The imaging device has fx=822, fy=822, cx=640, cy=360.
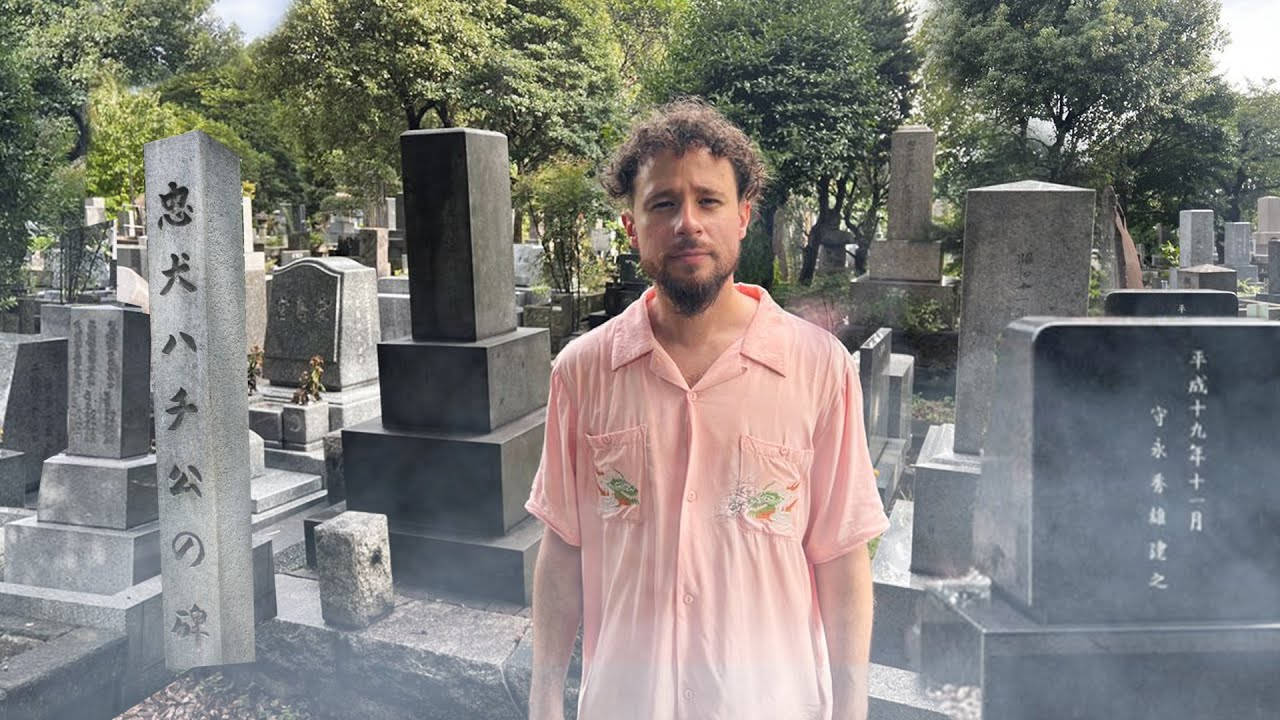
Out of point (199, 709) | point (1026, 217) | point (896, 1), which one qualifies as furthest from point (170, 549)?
point (896, 1)

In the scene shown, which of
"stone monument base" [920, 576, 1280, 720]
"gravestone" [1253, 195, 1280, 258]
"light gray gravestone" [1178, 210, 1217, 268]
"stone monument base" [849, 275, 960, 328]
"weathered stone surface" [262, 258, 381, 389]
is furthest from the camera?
"gravestone" [1253, 195, 1280, 258]

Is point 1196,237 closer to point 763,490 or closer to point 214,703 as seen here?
point 763,490

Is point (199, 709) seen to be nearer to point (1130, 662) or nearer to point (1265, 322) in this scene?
point (1130, 662)

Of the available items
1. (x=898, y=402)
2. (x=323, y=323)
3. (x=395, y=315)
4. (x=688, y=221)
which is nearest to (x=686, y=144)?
(x=688, y=221)

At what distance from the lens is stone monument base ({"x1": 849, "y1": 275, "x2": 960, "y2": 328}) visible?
1277 centimetres

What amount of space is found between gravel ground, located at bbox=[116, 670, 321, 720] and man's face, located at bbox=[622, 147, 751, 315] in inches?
136

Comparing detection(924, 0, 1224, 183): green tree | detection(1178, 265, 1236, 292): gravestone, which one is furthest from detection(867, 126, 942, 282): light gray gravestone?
detection(924, 0, 1224, 183): green tree

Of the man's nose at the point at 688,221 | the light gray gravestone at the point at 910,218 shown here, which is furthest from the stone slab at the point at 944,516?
the light gray gravestone at the point at 910,218

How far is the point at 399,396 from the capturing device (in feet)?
16.2

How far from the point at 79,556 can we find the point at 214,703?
1.20 m

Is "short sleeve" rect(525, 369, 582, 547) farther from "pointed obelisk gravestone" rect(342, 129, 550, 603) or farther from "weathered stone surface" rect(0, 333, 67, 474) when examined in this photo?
"weathered stone surface" rect(0, 333, 67, 474)

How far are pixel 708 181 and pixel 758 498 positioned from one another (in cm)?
66

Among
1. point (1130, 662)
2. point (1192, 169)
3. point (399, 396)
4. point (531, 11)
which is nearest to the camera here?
point (1130, 662)

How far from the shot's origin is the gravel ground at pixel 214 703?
13.0ft
